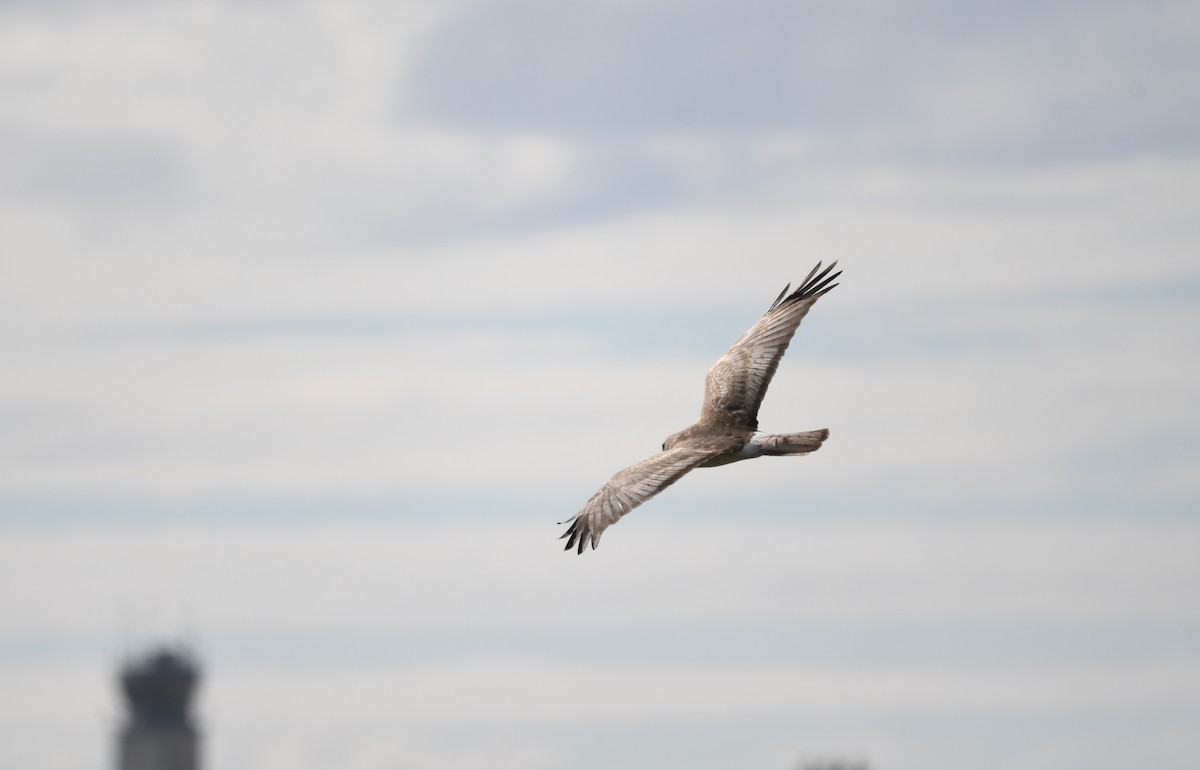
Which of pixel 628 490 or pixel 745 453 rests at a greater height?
pixel 745 453

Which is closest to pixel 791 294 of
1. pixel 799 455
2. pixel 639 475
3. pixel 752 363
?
pixel 752 363

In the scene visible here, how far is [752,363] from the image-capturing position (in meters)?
66.1

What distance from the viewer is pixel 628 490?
5569 centimetres

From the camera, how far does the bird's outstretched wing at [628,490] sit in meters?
54.5

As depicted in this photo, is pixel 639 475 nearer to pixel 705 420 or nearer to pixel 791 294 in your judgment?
pixel 705 420

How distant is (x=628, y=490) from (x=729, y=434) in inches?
258

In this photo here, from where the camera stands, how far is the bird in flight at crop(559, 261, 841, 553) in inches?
2174

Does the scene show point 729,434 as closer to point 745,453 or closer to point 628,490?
point 745,453

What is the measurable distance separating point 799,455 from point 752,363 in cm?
652

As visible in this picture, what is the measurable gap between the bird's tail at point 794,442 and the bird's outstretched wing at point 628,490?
185 centimetres

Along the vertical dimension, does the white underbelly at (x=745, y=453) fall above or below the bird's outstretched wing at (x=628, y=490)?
above

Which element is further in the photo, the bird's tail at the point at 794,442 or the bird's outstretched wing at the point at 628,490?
the bird's tail at the point at 794,442

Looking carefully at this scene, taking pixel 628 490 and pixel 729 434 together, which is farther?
pixel 729 434

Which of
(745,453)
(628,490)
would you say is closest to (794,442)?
(745,453)
